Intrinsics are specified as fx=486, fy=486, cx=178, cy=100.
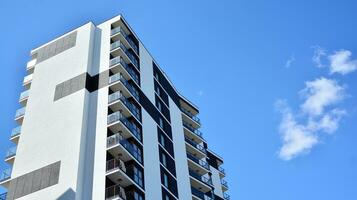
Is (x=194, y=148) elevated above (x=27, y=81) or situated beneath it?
situated beneath

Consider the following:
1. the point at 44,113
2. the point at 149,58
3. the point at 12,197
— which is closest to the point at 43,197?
the point at 12,197

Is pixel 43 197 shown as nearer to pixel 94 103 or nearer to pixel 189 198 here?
pixel 94 103

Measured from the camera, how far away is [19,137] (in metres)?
57.6

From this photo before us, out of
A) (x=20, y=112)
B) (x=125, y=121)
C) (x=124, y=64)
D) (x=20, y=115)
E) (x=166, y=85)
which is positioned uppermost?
(x=166, y=85)

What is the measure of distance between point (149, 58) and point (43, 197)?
3077cm

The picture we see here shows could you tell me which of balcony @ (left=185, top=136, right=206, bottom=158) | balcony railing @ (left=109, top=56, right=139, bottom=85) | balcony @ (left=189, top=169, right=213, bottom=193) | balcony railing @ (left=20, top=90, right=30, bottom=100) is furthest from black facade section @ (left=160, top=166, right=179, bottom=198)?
balcony railing @ (left=20, top=90, right=30, bottom=100)

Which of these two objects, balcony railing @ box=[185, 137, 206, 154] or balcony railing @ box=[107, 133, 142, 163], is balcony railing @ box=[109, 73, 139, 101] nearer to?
balcony railing @ box=[107, 133, 142, 163]

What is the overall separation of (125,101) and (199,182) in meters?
20.0

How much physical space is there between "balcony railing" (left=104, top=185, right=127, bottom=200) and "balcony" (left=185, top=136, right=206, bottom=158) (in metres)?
26.9

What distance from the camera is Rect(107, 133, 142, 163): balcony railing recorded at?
52.3 metres

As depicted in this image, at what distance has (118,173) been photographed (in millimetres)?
49812

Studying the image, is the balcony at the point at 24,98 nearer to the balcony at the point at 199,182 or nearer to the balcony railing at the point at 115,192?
the balcony railing at the point at 115,192

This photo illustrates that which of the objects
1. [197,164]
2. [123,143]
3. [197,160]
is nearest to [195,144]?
[197,160]

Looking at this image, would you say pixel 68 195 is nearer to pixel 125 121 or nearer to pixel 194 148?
pixel 125 121
